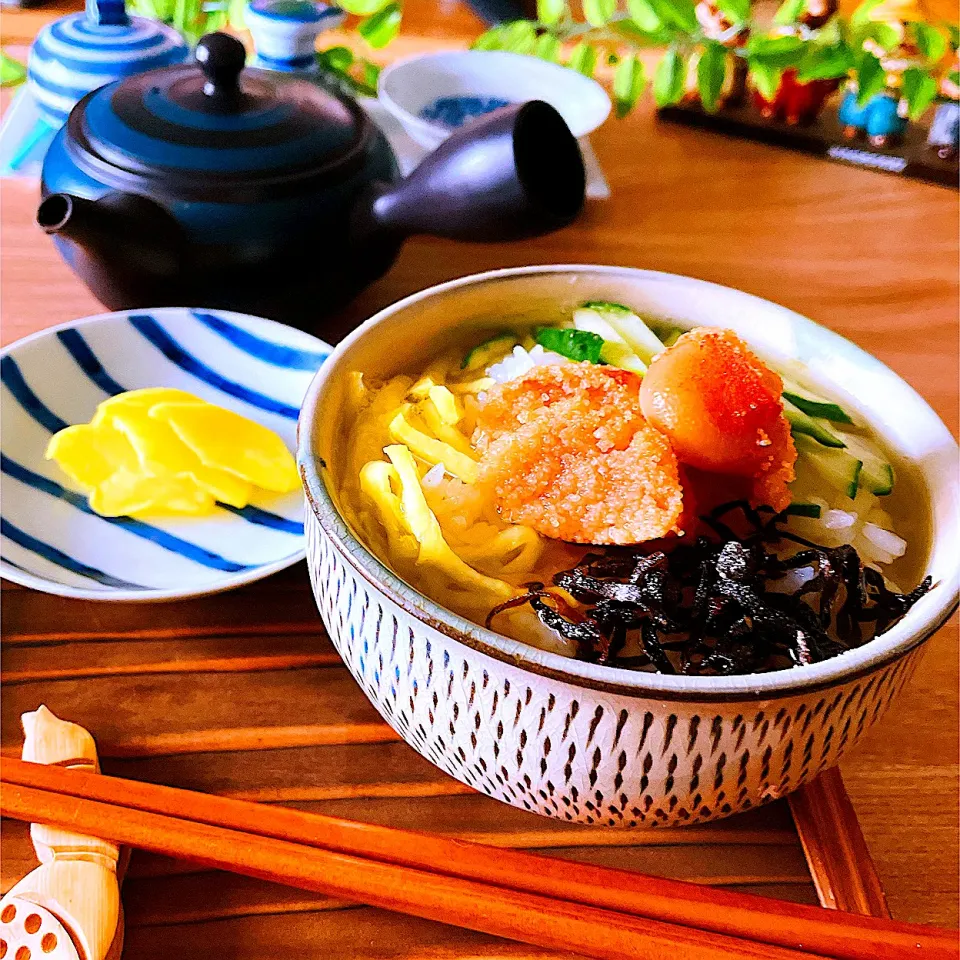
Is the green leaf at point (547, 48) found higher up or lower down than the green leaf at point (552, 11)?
lower down

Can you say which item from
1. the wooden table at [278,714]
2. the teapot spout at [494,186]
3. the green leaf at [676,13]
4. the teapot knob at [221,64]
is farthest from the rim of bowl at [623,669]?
the green leaf at [676,13]

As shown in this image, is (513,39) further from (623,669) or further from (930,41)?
(623,669)

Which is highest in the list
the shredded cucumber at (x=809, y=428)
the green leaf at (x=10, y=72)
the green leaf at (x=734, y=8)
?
the green leaf at (x=734, y=8)

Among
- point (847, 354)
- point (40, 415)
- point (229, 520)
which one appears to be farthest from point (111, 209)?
point (847, 354)

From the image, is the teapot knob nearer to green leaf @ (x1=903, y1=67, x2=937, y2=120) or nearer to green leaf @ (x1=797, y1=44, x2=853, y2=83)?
green leaf @ (x1=797, y1=44, x2=853, y2=83)

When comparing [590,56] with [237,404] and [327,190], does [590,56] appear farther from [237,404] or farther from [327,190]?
[237,404]

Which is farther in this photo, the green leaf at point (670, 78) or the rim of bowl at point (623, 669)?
the green leaf at point (670, 78)

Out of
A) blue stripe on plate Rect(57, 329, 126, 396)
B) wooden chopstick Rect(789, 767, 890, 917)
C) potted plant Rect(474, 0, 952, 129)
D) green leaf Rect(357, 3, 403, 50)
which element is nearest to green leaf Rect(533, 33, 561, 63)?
potted plant Rect(474, 0, 952, 129)

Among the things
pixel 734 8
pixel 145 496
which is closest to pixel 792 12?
→ pixel 734 8

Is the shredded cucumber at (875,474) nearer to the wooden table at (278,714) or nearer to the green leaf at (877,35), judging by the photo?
the wooden table at (278,714)
